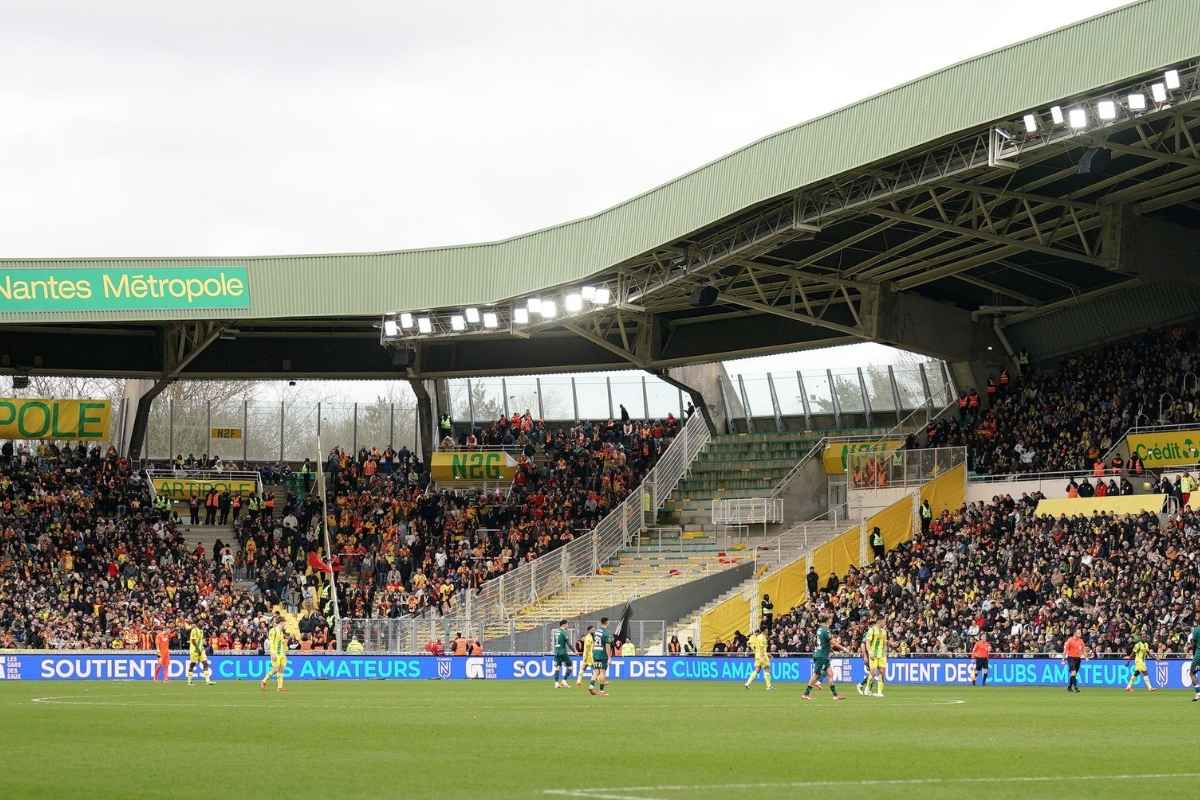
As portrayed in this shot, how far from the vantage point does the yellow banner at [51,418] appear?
197 ft

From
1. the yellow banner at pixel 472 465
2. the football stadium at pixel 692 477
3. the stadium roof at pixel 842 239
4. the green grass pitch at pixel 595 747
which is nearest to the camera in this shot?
the green grass pitch at pixel 595 747

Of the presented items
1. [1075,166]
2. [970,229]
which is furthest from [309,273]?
[1075,166]

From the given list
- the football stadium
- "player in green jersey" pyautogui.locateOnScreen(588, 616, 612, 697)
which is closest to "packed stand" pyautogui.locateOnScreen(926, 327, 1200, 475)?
the football stadium

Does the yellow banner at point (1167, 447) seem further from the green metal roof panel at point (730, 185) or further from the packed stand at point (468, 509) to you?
the packed stand at point (468, 509)

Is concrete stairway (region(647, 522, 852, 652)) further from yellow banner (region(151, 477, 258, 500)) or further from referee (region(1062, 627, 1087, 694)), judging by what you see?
yellow banner (region(151, 477, 258, 500))

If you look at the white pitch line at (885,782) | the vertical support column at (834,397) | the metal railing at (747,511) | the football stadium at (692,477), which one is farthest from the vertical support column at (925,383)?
the white pitch line at (885,782)

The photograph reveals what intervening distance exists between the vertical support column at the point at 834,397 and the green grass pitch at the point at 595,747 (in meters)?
35.3

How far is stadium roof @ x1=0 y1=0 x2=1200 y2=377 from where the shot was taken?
3447cm

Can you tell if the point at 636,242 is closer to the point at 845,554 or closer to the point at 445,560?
the point at 845,554

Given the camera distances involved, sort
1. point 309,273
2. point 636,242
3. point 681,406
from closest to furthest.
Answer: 1. point 636,242
2. point 309,273
3. point 681,406

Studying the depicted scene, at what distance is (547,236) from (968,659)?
59.0ft

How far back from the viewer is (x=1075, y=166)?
127 ft

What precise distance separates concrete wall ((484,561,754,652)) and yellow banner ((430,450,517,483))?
48.2 feet

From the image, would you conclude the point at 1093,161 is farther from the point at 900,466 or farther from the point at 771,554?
the point at 771,554
